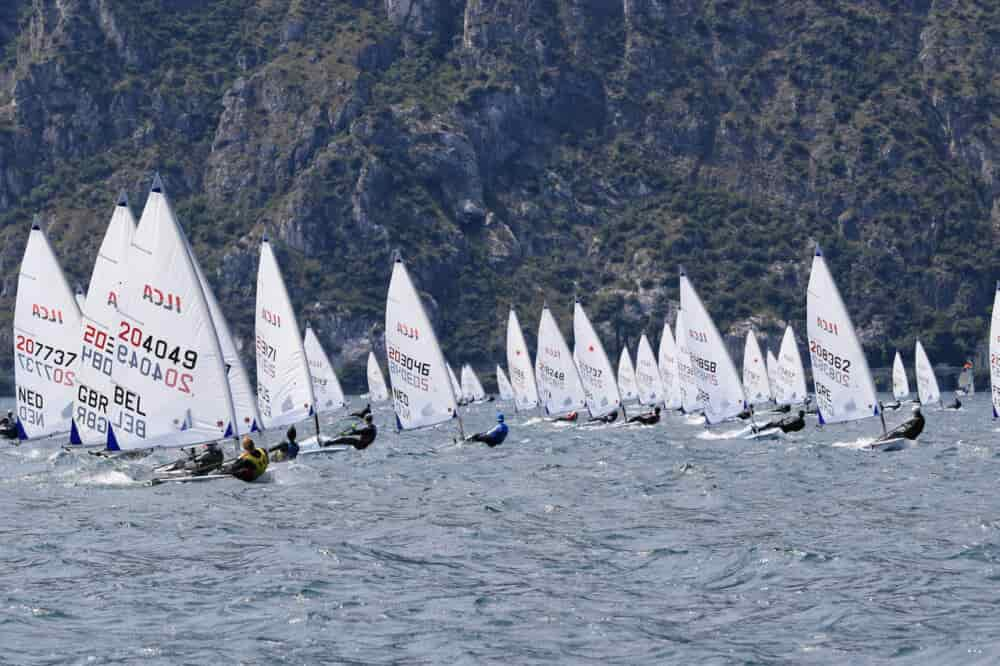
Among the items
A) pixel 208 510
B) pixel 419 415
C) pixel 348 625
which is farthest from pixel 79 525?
pixel 419 415

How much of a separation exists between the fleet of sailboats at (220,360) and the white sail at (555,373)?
0.26 feet

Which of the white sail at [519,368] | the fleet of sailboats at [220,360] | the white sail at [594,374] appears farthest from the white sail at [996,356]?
the white sail at [519,368]

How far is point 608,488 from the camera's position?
41125 millimetres

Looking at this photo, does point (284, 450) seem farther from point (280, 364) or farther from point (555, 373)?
point (555, 373)

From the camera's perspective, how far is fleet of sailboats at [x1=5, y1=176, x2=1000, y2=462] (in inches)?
1399

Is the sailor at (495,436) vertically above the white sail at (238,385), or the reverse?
the white sail at (238,385)

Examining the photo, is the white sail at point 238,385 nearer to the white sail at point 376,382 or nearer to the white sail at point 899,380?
the white sail at point 899,380

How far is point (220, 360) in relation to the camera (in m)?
35.2

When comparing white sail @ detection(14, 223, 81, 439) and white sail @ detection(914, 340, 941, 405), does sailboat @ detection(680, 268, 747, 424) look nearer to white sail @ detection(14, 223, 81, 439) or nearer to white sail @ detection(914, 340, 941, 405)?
white sail @ detection(14, 223, 81, 439)

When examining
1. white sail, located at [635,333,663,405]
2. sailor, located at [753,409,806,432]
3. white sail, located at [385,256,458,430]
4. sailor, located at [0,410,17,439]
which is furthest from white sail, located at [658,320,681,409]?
sailor, located at [0,410,17,439]

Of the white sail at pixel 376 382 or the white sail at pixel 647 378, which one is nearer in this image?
the white sail at pixel 647 378

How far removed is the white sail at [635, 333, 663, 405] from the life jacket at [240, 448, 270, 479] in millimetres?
59612

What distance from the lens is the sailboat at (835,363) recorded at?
52156 mm

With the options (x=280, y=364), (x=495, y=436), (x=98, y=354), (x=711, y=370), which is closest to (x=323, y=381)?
(x=711, y=370)
